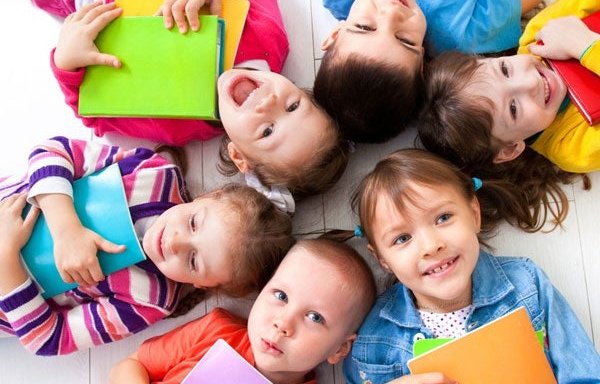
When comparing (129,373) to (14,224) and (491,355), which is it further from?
(491,355)

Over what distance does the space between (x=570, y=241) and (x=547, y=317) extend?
0.19 meters

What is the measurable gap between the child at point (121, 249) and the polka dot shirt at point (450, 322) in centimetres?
29

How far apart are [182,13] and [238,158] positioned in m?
0.29

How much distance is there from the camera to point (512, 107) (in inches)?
40.3

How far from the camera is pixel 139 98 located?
112 centimetres

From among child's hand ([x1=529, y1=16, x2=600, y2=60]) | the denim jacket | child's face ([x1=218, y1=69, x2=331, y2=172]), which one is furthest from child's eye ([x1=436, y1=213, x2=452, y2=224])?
child's hand ([x1=529, y1=16, x2=600, y2=60])

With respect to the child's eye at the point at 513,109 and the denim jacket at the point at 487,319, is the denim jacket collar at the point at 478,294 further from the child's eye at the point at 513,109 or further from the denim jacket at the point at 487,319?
the child's eye at the point at 513,109

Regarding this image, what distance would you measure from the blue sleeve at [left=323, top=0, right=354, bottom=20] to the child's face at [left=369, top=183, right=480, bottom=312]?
438 mm

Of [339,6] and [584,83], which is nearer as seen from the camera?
[584,83]

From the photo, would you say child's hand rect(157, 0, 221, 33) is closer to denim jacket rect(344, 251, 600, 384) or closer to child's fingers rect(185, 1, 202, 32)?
child's fingers rect(185, 1, 202, 32)

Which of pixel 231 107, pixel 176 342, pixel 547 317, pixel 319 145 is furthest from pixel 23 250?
pixel 547 317

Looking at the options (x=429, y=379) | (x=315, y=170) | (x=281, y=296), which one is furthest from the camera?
(x=315, y=170)

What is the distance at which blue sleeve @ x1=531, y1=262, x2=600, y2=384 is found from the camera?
94 cm

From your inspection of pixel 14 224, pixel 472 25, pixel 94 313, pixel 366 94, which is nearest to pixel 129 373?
pixel 94 313
